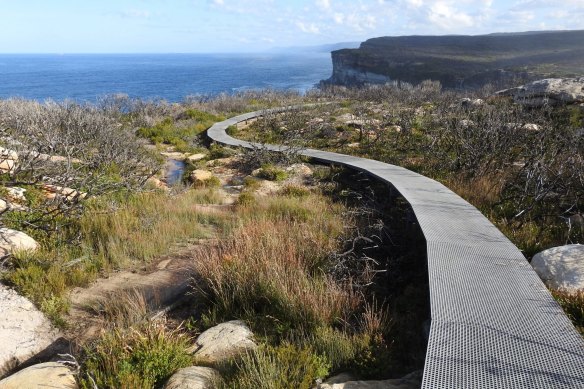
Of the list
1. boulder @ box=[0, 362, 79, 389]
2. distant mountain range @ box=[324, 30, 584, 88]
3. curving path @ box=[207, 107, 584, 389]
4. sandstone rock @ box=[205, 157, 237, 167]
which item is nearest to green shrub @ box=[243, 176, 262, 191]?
sandstone rock @ box=[205, 157, 237, 167]

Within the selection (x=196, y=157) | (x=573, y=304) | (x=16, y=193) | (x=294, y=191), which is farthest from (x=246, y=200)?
(x=196, y=157)

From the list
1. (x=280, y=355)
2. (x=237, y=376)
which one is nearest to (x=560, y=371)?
(x=280, y=355)

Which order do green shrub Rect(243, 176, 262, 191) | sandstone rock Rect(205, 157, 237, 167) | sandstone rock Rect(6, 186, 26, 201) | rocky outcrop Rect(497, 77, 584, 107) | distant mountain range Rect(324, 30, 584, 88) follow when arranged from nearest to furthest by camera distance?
sandstone rock Rect(6, 186, 26, 201), green shrub Rect(243, 176, 262, 191), sandstone rock Rect(205, 157, 237, 167), rocky outcrop Rect(497, 77, 584, 107), distant mountain range Rect(324, 30, 584, 88)

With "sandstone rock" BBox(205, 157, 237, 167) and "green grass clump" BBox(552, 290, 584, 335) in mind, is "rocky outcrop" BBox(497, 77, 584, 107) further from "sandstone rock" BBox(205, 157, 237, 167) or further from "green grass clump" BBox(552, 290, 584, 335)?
"green grass clump" BBox(552, 290, 584, 335)

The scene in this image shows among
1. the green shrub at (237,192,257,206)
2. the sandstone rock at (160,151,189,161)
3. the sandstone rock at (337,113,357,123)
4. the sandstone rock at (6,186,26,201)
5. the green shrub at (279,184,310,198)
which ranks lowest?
the sandstone rock at (160,151,189,161)

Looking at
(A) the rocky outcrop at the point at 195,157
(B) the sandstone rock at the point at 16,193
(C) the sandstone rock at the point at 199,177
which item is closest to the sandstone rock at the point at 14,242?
(B) the sandstone rock at the point at 16,193

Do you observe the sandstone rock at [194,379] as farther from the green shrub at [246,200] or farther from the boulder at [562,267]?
the green shrub at [246,200]

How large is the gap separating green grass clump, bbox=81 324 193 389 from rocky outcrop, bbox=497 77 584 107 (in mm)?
18592

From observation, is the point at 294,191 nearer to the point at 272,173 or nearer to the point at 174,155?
the point at 272,173

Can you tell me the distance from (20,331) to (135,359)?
1889mm

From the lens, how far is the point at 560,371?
3.33 m

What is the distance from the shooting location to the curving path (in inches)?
130

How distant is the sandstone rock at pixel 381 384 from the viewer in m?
3.58

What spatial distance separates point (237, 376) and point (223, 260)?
2.49m
